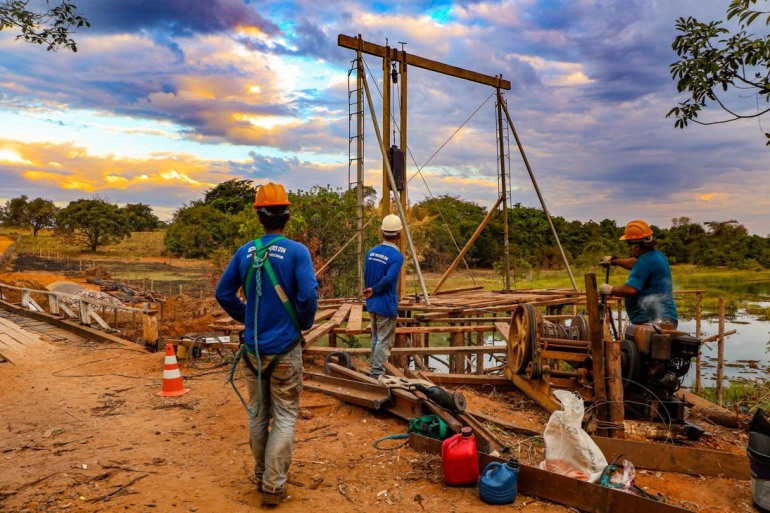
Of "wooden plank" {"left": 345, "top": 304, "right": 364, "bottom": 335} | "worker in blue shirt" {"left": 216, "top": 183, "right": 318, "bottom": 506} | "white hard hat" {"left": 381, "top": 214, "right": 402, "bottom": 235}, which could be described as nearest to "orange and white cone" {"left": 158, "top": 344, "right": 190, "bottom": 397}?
"wooden plank" {"left": 345, "top": 304, "right": 364, "bottom": 335}

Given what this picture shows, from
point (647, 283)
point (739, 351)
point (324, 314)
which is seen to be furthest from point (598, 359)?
point (739, 351)

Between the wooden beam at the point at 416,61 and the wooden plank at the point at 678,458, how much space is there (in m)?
8.79

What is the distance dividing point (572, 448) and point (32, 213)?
2373 inches

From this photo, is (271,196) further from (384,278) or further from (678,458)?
(678,458)

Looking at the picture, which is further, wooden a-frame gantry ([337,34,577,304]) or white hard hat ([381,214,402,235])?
wooden a-frame gantry ([337,34,577,304])

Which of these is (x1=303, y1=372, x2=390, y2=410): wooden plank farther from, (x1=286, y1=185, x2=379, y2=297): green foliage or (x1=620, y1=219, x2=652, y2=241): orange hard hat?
(x1=286, y1=185, x2=379, y2=297): green foliage

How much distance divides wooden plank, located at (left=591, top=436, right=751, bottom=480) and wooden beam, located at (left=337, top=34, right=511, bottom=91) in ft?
28.8

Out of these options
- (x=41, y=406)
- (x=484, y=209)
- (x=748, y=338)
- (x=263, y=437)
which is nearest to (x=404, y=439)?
(x=263, y=437)

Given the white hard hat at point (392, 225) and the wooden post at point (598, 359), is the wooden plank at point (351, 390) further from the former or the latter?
the wooden post at point (598, 359)

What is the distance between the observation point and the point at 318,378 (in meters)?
7.24

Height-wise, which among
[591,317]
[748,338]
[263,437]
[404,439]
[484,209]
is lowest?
[748,338]

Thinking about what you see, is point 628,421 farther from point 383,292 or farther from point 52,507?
Result: point 52,507

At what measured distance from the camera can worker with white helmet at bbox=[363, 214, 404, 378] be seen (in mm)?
6719

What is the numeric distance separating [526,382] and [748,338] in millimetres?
19264
